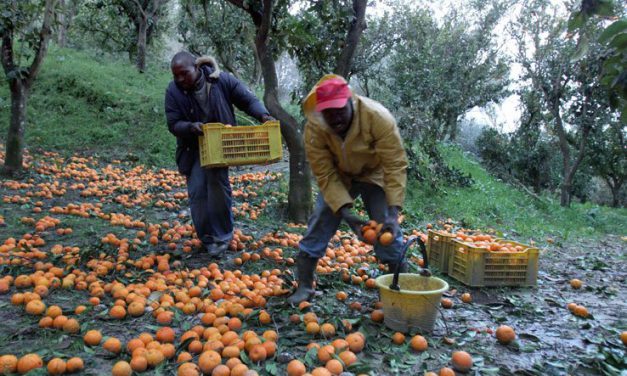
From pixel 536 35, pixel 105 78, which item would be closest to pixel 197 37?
pixel 105 78

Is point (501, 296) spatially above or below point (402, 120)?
below

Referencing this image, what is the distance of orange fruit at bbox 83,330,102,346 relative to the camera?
9.10 ft

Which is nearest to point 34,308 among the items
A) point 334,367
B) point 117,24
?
point 334,367

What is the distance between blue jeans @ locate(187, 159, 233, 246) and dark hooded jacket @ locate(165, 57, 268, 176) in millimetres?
191

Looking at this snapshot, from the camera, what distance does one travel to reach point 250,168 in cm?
1013

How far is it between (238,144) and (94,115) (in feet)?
29.7

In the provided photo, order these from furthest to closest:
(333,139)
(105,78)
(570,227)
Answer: (105,78)
(570,227)
(333,139)

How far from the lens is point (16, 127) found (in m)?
7.14

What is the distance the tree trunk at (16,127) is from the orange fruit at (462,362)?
713cm

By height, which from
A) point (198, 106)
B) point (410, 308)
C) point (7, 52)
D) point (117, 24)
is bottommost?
point (410, 308)

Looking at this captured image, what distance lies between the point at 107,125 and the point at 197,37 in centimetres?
774

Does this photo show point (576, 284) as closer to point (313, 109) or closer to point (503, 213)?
point (313, 109)

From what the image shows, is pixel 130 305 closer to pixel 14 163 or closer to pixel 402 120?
pixel 14 163

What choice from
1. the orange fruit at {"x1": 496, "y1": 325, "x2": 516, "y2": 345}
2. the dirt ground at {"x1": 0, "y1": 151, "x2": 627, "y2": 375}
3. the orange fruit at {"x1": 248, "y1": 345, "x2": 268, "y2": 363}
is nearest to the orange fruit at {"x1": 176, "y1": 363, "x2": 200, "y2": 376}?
the dirt ground at {"x1": 0, "y1": 151, "x2": 627, "y2": 375}
